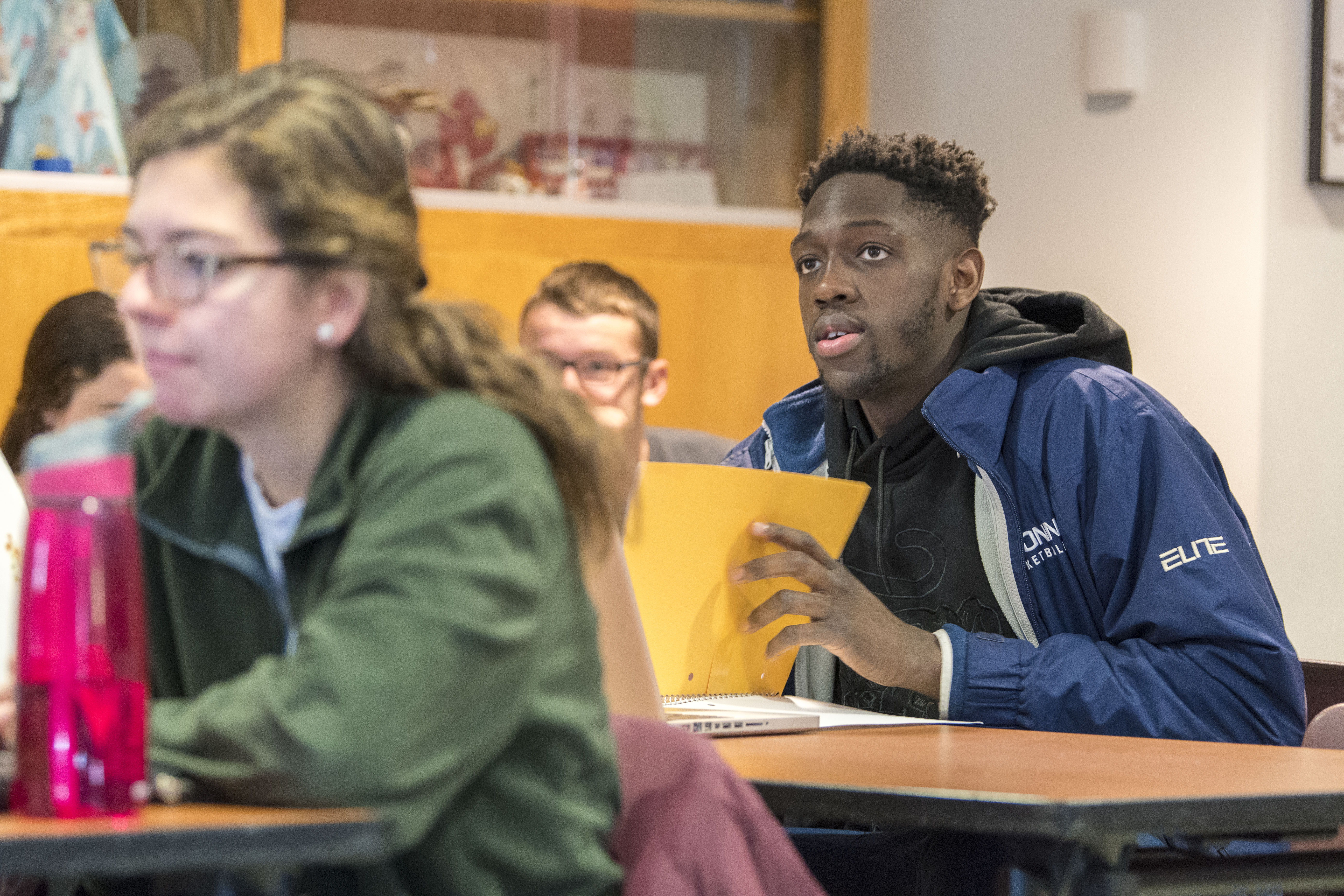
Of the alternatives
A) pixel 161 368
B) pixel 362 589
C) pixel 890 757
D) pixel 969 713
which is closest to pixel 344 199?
pixel 161 368

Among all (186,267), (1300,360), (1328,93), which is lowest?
(1300,360)

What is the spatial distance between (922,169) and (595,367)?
0.87m

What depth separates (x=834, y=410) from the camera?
2062 mm

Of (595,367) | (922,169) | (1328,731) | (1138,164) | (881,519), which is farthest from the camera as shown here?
(1138,164)

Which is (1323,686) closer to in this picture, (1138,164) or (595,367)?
(595,367)

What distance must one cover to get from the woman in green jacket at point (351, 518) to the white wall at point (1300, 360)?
7.73ft

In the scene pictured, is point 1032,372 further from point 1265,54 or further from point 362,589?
point 1265,54

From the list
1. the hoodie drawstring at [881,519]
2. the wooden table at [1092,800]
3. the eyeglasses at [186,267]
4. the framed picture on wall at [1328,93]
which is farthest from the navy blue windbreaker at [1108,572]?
the framed picture on wall at [1328,93]

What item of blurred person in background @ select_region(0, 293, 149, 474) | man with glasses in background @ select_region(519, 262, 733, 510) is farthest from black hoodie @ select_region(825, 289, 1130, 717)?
blurred person in background @ select_region(0, 293, 149, 474)

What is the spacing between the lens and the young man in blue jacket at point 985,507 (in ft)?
5.03

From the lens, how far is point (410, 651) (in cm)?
71

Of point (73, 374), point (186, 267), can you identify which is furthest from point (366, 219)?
point (73, 374)

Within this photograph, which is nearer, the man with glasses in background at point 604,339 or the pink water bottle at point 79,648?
the pink water bottle at point 79,648

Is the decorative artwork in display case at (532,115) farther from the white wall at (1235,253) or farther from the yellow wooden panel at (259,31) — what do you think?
the white wall at (1235,253)
